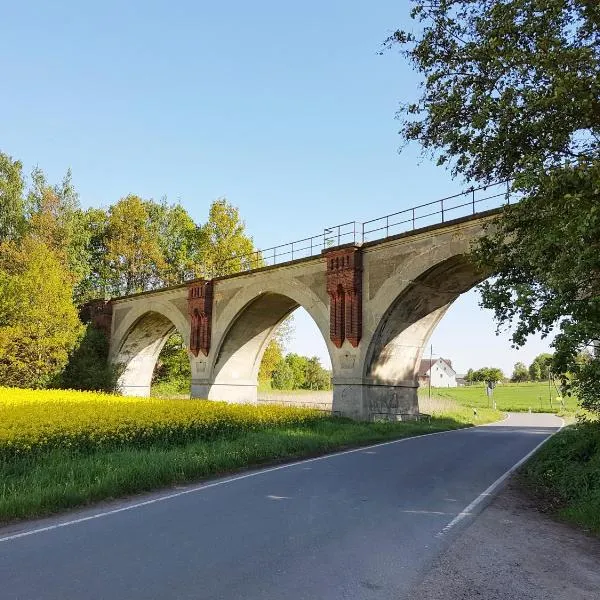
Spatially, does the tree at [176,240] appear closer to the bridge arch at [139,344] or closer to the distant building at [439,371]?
the bridge arch at [139,344]

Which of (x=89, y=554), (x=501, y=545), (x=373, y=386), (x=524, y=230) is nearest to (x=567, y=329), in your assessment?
(x=524, y=230)

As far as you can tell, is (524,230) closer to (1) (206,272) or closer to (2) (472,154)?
(2) (472,154)

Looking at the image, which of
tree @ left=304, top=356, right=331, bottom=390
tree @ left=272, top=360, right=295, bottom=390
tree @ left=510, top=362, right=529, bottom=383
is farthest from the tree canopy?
tree @ left=510, top=362, right=529, bottom=383

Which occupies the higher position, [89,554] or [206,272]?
[206,272]

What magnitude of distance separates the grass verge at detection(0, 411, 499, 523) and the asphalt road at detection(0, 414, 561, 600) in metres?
0.53

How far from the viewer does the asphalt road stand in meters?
4.69

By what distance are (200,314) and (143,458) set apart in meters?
22.0

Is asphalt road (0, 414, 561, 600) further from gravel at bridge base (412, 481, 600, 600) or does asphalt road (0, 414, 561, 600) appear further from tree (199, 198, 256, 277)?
tree (199, 198, 256, 277)

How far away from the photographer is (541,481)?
1029 cm

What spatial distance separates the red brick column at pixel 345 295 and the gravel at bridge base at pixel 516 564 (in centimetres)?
1499

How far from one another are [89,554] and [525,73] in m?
8.56

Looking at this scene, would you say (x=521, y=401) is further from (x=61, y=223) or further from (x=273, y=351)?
(x=61, y=223)

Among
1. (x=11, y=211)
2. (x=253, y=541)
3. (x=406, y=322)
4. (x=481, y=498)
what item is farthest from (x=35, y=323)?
(x=253, y=541)

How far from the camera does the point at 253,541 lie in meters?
5.99
